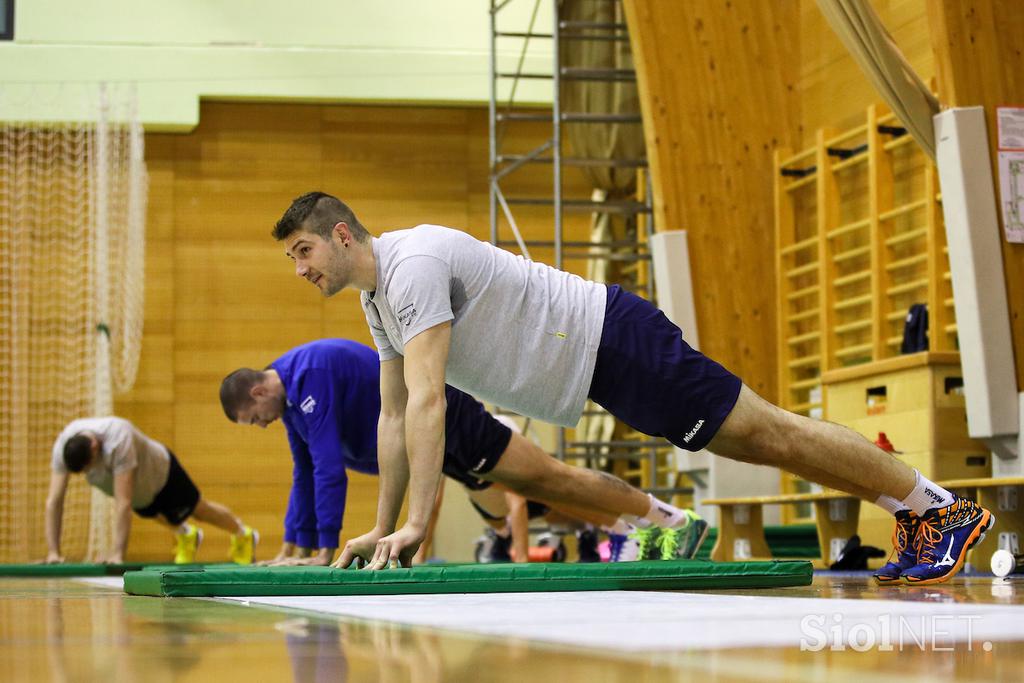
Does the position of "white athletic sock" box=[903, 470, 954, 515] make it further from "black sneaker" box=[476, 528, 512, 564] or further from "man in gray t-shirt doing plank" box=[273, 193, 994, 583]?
"black sneaker" box=[476, 528, 512, 564]

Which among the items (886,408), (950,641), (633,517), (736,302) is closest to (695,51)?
(736,302)

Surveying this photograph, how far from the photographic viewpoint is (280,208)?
11.6 m

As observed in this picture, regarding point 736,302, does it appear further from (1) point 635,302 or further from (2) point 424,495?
(2) point 424,495

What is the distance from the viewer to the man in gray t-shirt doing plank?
3.28 m

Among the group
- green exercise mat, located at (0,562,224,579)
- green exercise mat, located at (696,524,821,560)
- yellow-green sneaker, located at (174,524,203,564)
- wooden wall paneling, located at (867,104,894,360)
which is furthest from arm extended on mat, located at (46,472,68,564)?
wooden wall paneling, located at (867,104,894,360)

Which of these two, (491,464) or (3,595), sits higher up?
(491,464)

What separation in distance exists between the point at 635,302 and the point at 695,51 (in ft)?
15.7

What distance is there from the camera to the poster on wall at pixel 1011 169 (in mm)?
→ 5285

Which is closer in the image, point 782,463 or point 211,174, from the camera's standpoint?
point 782,463

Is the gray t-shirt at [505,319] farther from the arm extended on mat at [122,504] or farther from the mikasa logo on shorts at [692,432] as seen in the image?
the arm extended on mat at [122,504]

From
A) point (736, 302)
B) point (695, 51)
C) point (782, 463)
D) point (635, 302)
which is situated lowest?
point (782, 463)

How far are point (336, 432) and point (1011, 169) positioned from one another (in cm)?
278

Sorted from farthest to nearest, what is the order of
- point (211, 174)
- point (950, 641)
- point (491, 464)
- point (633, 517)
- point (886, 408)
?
point (211, 174) → point (886, 408) → point (633, 517) → point (491, 464) → point (950, 641)

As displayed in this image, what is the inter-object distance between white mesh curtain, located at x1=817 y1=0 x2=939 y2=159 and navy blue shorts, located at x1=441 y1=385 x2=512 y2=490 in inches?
87.0
